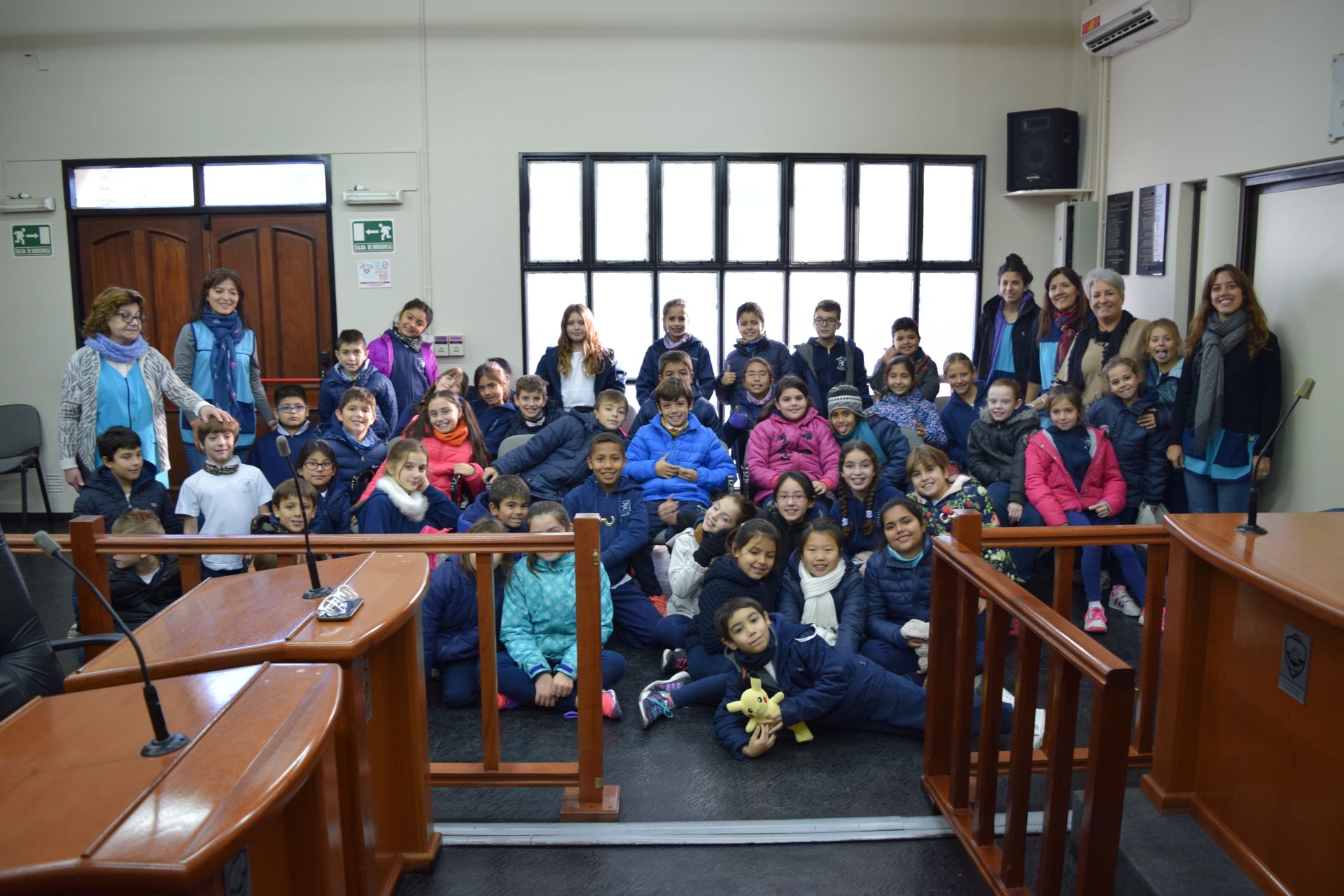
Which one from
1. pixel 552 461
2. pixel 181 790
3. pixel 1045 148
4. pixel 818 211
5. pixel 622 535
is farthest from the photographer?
pixel 818 211

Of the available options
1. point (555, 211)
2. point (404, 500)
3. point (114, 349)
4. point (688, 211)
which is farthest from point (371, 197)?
point (404, 500)

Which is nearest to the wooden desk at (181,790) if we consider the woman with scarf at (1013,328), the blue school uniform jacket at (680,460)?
the blue school uniform jacket at (680,460)

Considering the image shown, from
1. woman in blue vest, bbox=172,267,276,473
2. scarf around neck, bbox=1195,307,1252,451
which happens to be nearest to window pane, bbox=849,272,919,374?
scarf around neck, bbox=1195,307,1252,451

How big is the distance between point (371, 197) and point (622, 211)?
1596 mm

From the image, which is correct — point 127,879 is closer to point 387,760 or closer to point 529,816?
point 387,760

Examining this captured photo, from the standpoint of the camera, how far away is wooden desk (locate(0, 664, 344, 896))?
3.76 feet

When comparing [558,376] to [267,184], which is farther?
[267,184]

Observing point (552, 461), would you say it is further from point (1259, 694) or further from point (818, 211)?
point (1259, 694)

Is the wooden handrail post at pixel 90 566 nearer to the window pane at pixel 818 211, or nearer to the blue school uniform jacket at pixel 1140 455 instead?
→ the blue school uniform jacket at pixel 1140 455

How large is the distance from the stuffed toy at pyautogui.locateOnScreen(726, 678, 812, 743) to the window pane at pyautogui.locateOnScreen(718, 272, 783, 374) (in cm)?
381

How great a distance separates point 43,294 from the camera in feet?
21.5

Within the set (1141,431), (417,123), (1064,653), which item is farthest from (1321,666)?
(417,123)

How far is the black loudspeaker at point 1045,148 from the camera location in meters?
6.29

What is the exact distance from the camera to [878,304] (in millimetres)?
6785
